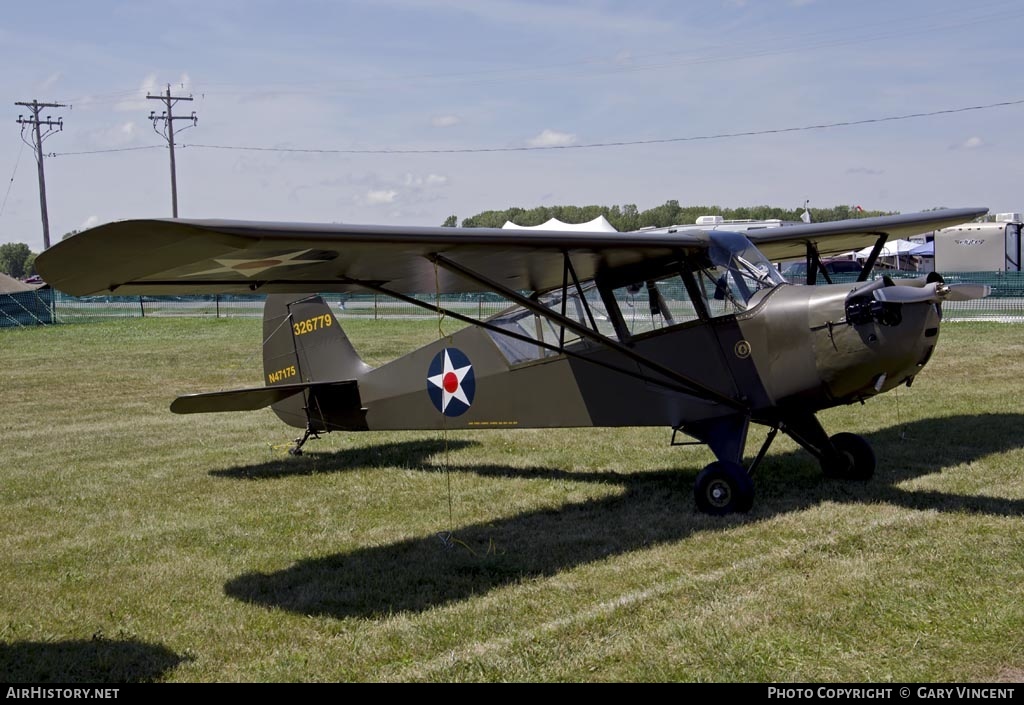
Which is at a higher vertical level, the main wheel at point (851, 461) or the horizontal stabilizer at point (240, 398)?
the horizontal stabilizer at point (240, 398)

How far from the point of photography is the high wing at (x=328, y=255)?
4883mm

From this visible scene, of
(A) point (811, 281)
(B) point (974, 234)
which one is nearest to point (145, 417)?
(A) point (811, 281)

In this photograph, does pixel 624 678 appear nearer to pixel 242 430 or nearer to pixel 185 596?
pixel 185 596

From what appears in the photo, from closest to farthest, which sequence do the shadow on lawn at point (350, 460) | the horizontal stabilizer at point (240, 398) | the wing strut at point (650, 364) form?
the wing strut at point (650, 364)
the horizontal stabilizer at point (240, 398)
the shadow on lawn at point (350, 460)

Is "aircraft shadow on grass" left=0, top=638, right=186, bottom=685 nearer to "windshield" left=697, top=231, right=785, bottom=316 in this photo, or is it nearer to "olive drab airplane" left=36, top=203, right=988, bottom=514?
"olive drab airplane" left=36, top=203, right=988, bottom=514

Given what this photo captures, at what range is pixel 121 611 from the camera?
18.6 feet

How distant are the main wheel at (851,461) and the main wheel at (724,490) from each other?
1372 millimetres

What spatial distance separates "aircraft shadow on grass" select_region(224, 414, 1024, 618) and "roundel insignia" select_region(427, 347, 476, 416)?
819 millimetres

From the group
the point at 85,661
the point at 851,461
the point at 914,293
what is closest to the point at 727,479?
the point at 851,461

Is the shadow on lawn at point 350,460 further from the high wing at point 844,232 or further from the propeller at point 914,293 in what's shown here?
the propeller at point 914,293

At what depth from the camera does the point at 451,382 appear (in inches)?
365

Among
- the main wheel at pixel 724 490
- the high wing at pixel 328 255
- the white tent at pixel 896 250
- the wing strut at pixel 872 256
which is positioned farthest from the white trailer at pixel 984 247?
the main wheel at pixel 724 490

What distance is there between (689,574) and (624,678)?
1636 millimetres

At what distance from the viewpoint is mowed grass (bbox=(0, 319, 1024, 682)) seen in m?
4.64
